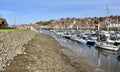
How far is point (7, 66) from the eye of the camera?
67.4 ft

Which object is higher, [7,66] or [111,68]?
[7,66]

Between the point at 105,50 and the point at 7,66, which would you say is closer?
the point at 7,66

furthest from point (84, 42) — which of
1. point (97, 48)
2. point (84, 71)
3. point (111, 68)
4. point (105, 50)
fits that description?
point (84, 71)

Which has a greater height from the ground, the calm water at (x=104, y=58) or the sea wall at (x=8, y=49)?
the sea wall at (x=8, y=49)

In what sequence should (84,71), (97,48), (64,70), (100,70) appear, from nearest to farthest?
(64,70) < (84,71) < (100,70) < (97,48)

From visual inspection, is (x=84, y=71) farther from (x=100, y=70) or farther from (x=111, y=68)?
(x=111, y=68)

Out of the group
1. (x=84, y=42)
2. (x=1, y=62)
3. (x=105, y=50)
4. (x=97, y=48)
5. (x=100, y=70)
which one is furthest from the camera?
(x=84, y=42)

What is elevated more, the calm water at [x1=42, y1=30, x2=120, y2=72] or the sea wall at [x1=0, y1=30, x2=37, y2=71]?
the sea wall at [x1=0, y1=30, x2=37, y2=71]

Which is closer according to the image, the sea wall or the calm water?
the sea wall

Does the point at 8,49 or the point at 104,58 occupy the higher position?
the point at 8,49

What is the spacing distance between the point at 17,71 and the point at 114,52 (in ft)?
101

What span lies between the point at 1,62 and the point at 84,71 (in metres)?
9.81

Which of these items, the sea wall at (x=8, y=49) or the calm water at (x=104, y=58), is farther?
the calm water at (x=104, y=58)

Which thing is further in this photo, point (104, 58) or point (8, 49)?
point (104, 58)
